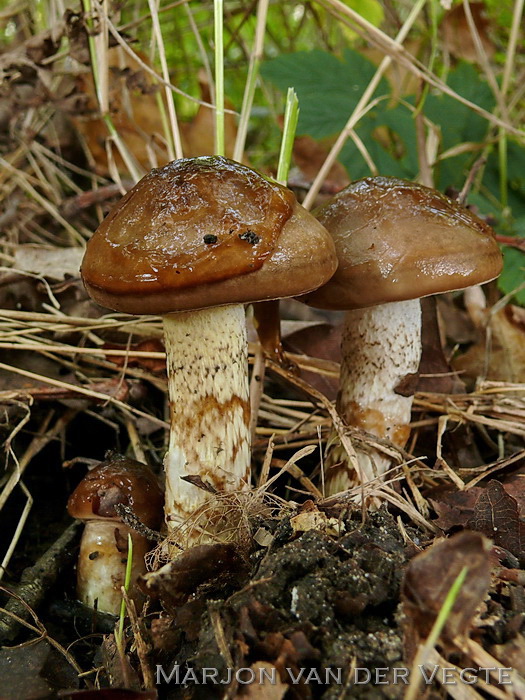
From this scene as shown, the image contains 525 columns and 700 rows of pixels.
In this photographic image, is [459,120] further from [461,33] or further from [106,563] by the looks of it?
[106,563]

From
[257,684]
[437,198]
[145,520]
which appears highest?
[437,198]

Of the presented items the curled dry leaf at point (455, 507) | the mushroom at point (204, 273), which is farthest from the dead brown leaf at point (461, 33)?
the curled dry leaf at point (455, 507)

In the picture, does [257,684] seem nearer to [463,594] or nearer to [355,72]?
[463,594]

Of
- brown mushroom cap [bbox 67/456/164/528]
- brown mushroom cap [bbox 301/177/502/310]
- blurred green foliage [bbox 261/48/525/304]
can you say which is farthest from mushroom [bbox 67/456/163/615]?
blurred green foliage [bbox 261/48/525/304]

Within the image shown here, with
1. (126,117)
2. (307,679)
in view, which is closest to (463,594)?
(307,679)

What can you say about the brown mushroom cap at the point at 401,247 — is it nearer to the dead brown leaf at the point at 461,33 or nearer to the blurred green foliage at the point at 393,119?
the blurred green foliage at the point at 393,119

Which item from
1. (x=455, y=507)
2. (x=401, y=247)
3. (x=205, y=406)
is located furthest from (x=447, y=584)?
(x=401, y=247)
